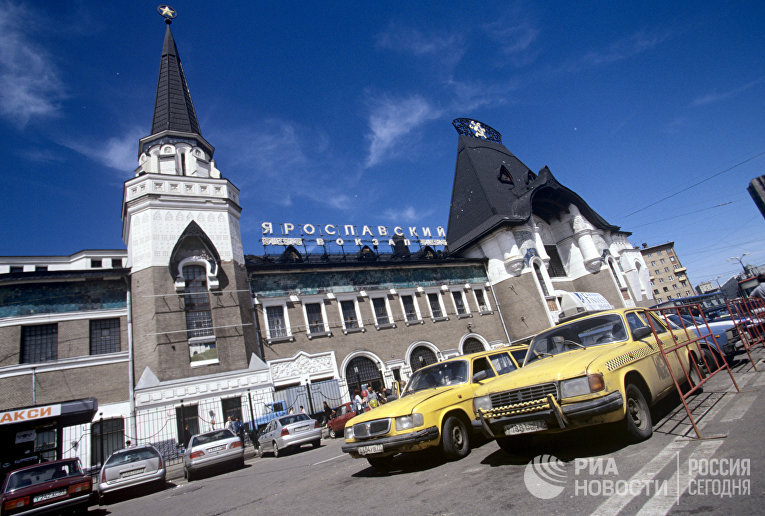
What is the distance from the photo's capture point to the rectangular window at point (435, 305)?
2850 centimetres

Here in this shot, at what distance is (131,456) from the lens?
11305 mm

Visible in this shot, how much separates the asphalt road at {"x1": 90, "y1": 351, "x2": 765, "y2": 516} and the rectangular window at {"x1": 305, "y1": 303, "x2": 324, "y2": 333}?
1515 cm

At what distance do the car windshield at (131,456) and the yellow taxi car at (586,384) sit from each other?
1037 centimetres

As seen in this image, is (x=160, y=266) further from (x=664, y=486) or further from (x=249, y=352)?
(x=664, y=486)

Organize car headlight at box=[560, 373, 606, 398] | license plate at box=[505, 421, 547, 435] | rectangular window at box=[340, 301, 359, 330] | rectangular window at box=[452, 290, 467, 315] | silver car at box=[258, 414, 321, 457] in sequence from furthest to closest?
rectangular window at box=[452, 290, 467, 315], rectangular window at box=[340, 301, 359, 330], silver car at box=[258, 414, 321, 457], license plate at box=[505, 421, 547, 435], car headlight at box=[560, 373, 606, 398]

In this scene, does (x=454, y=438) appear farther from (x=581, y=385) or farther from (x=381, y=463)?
(x=581, y=385)

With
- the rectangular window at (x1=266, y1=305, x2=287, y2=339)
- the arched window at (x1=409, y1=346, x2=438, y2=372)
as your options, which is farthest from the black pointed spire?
the arched window at (x1=409, y1=346, x2=438, y2=372)

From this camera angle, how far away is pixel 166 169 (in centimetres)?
2403

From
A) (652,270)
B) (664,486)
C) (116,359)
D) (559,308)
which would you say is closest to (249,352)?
(116,359)

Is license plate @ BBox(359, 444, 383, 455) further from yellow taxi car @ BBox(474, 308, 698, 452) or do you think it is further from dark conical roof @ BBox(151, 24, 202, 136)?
dark conical roof @ BBox(151, 24, 202, 136)

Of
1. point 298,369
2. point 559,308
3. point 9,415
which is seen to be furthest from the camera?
point 559,308

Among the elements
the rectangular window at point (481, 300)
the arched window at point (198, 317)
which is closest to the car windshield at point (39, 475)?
the arched window at point (198, 317)

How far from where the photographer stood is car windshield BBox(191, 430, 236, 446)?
40.0 feet

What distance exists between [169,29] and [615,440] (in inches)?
1573
